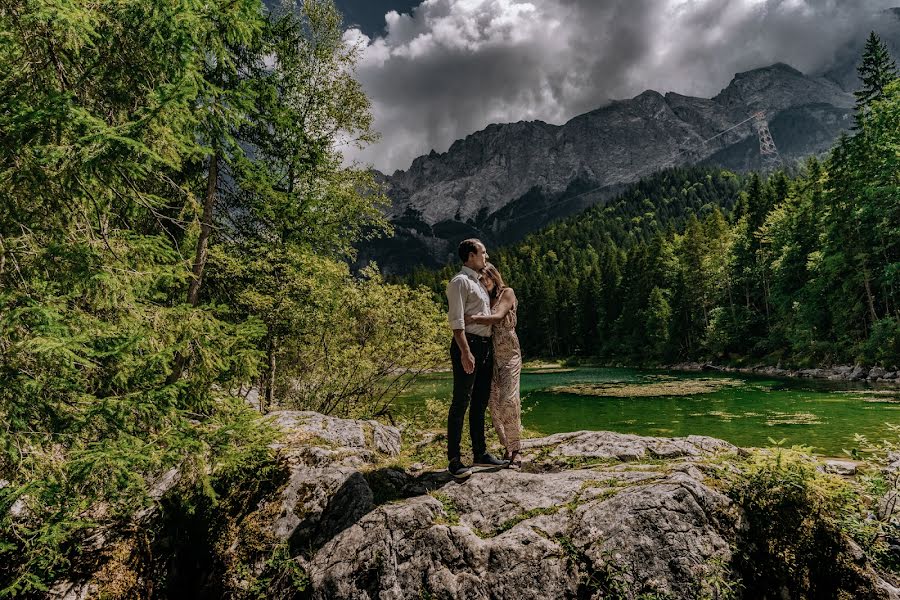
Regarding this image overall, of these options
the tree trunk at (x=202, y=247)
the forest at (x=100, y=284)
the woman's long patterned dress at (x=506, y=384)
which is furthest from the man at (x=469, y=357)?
the tree trunk at (x=202, y=247)

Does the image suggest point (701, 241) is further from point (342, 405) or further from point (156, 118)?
point (156, 118)

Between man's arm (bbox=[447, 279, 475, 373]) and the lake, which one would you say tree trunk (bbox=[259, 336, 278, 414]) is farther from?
the lake

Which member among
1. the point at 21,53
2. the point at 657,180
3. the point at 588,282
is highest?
the point at 657,180

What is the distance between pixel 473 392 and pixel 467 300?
132cm

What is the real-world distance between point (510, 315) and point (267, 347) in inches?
245

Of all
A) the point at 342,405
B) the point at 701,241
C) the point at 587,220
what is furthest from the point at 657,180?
the point at 342,405

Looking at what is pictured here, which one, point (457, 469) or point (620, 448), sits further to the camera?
A: point (620, 448)

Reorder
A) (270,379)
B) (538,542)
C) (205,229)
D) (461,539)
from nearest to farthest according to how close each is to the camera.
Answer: (538,542), (461,539), (205,229), (270,379)

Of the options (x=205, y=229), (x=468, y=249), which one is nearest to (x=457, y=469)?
(x=468, y=249)

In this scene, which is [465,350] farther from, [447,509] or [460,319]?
[447,509]

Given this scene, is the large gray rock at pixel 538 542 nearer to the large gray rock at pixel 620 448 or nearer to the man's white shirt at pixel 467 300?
the large gray rock at pixel 620 448

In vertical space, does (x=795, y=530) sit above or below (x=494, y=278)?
below

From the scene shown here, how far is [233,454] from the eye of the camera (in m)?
4.75

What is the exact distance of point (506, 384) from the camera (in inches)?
231
